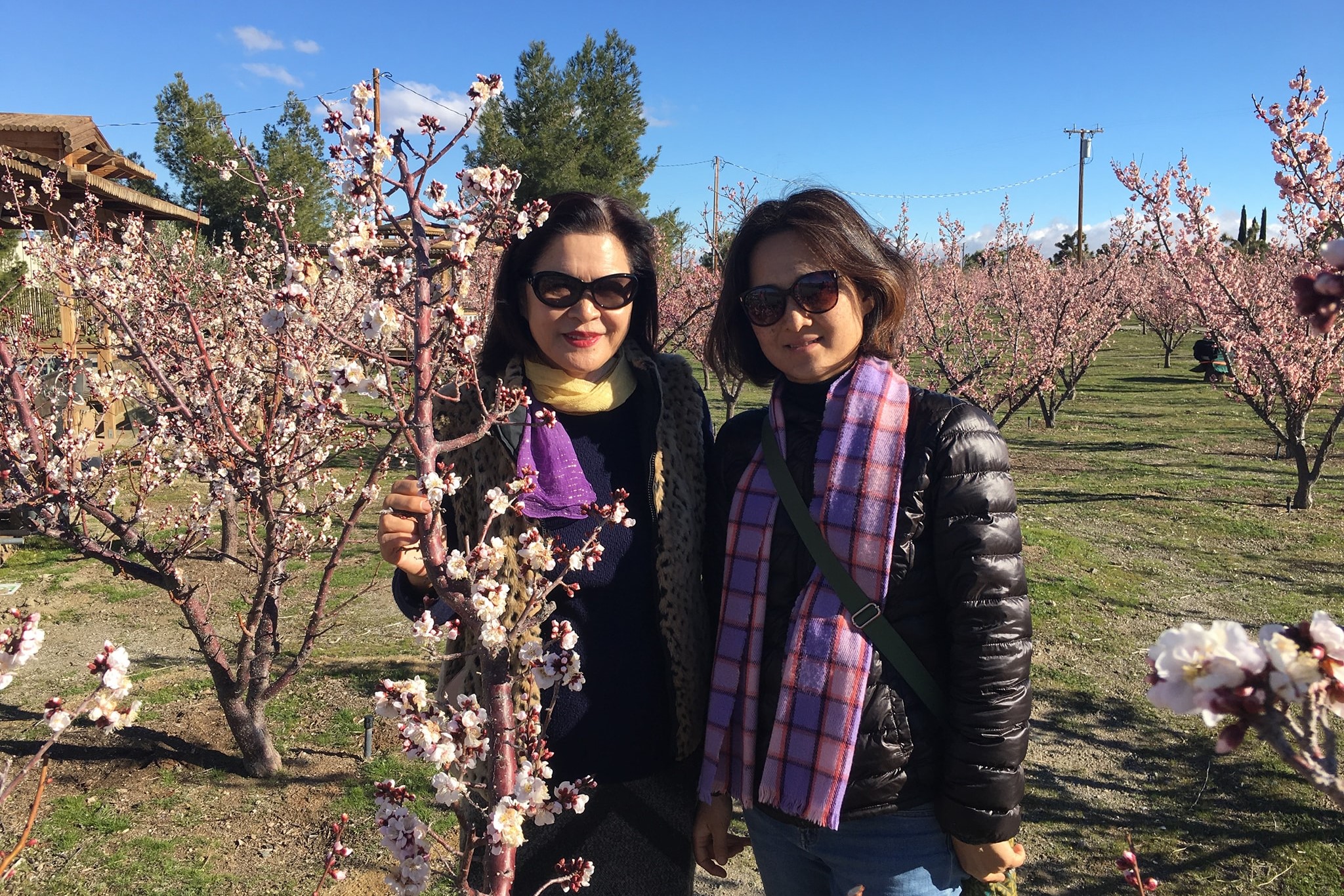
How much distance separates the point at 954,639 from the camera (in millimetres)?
1602

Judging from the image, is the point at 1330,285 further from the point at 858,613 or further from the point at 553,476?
the point at 553,476

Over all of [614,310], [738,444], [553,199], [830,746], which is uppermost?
[553,199]

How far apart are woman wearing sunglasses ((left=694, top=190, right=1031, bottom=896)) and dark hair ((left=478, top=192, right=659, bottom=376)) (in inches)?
11.1

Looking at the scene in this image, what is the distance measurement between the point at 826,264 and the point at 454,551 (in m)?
0.99

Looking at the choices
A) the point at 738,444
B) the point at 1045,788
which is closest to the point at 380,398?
the point at 738,444

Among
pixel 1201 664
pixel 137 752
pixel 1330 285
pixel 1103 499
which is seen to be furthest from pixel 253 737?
pixel 1103 499

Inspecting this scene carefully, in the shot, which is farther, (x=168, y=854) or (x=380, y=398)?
(x=168, y=854)

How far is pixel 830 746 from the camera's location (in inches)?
62.9

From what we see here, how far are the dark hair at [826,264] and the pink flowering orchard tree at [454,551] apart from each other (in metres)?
0.59

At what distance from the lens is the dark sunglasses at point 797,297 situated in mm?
1741

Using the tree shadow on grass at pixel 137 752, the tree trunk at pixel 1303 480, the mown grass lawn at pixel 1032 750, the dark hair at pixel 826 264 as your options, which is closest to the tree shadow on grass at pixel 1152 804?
the mown grass lawn at pixel 1032 750

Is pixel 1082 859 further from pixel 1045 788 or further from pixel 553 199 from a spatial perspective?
pixel 553 199

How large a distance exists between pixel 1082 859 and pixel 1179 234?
882cm

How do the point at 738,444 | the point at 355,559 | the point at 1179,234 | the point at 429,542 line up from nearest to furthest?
the point at 429,542
the point at 738,444
the point at 355,559
the point at 1179,234
